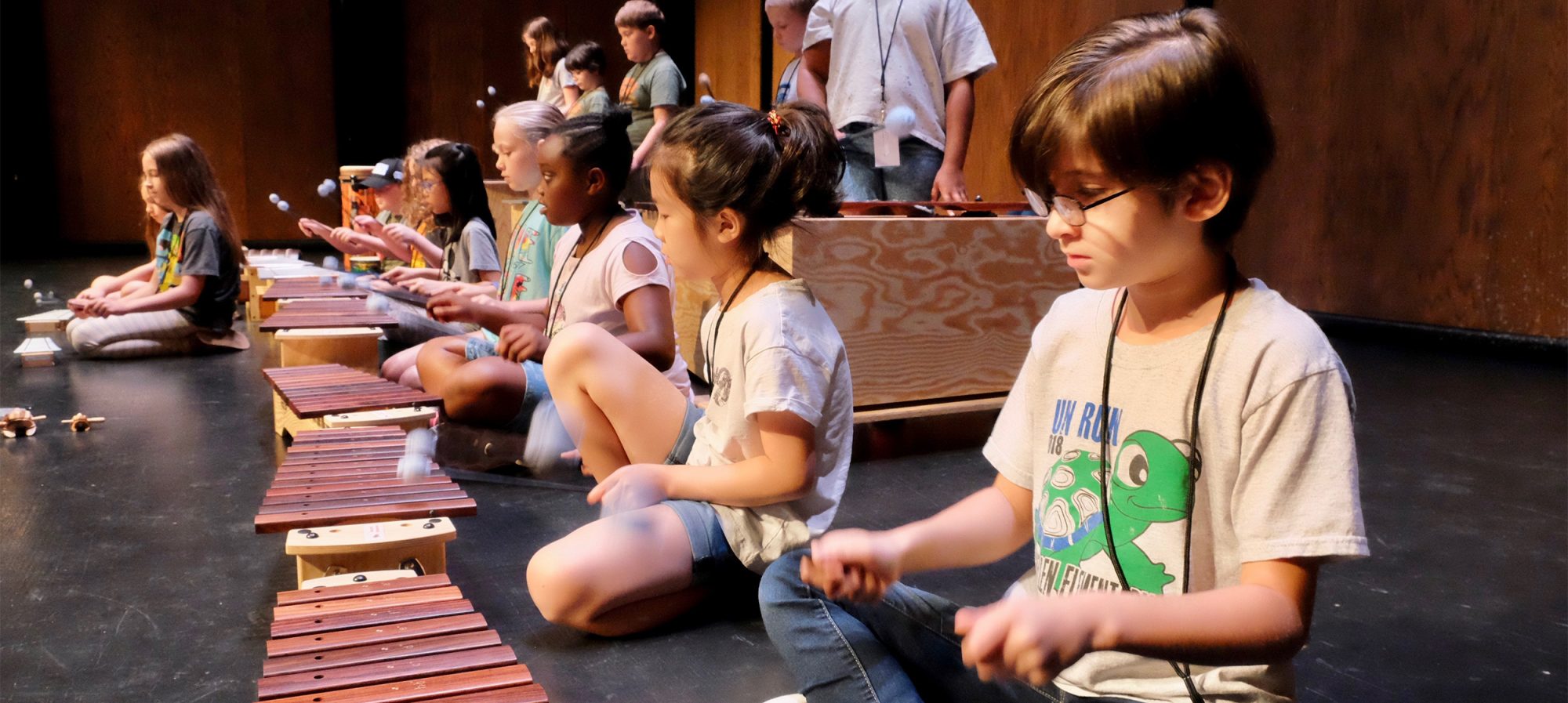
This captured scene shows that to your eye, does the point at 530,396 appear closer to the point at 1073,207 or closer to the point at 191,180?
the point at 1073,207

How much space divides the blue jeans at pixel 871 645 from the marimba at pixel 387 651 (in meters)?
0.38

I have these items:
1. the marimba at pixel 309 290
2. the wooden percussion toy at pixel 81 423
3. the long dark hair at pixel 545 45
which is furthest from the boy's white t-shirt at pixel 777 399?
the long dark hair at pixel 545 45

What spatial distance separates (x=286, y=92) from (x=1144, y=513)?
13187 mm

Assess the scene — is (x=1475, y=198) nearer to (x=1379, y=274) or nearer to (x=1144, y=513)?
(x=1379, y=274)

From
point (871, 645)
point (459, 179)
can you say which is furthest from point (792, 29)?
point (871, 645)

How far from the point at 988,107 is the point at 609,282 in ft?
17.0

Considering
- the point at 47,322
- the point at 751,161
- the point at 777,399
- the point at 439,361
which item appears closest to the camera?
the point at 777,399

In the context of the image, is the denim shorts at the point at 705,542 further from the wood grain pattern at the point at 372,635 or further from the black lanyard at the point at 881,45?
the black lanyard at the point at 881,45

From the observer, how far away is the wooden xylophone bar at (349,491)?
7.61 ft

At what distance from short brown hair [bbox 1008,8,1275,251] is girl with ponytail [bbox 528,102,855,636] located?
945mm

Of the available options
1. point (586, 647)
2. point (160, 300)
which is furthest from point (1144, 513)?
point (160, 300)

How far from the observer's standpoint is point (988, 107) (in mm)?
7777

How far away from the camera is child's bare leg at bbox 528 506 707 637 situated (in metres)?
2.30

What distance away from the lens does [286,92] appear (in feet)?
41.8
